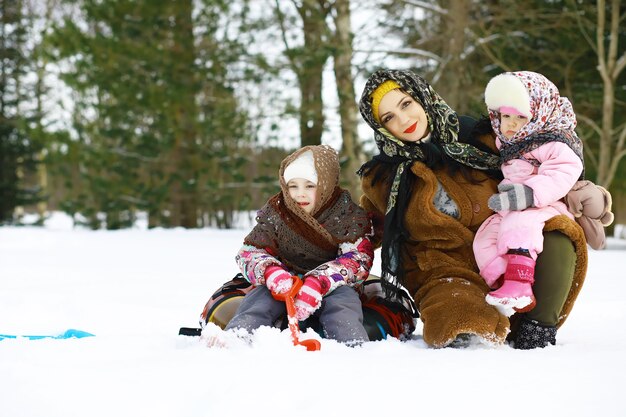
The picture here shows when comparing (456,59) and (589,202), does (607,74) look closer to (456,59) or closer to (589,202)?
(456,59)

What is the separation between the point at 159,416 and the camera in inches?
56.3

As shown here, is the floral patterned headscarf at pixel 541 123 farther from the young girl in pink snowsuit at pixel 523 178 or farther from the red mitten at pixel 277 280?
the red mitten at pixel 277 280

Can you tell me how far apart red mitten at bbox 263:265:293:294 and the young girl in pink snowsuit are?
2.43 ft

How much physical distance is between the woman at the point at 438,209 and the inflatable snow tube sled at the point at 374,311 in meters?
0.09

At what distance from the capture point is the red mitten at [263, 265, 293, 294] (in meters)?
2.32

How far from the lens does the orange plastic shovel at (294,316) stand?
6.75ft

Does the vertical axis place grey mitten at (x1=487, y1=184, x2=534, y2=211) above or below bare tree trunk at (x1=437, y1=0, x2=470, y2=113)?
below

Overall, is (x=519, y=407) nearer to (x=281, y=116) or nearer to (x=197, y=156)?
(x=281, y=116)

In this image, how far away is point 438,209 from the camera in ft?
8.36

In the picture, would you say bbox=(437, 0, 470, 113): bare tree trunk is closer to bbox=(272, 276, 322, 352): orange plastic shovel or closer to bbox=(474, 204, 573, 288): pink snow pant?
bbox=(474, 204, 573, 288): pink snow pant

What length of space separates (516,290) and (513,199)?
1.10 ft

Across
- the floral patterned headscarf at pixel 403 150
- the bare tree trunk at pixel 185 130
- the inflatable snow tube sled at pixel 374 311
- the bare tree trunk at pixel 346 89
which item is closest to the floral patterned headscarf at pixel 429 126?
the floral patterned headscarf at pixel 403 150

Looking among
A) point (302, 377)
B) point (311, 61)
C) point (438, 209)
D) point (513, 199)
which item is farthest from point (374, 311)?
point (311, 61)

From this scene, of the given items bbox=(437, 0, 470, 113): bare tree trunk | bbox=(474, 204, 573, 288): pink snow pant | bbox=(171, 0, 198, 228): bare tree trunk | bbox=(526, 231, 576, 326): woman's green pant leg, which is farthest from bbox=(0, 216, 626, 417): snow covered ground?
bbox=(171, 0, 198, 228): bare tree trunk
